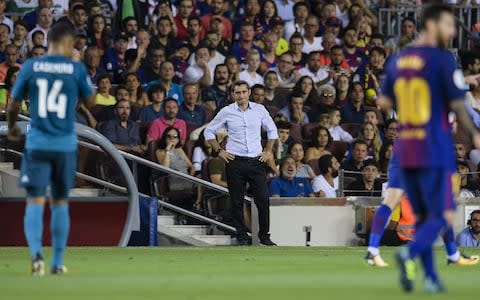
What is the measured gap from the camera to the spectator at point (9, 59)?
71.3ft

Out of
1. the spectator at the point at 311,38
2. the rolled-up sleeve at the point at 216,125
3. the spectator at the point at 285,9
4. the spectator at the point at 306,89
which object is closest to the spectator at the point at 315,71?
the spectator at the point at 311,38

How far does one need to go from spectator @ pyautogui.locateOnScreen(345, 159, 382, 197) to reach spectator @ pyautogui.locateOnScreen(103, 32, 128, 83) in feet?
14.3

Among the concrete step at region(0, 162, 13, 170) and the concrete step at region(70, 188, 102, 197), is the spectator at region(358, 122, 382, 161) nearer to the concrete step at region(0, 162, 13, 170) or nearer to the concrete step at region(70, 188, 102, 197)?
the concrete step at region(70, 188, 102, 197)

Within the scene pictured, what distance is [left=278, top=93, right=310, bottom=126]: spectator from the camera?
73.2 ft

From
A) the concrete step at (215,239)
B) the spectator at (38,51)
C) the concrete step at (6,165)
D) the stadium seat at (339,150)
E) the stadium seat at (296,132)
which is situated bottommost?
the concrete step at (215,239)

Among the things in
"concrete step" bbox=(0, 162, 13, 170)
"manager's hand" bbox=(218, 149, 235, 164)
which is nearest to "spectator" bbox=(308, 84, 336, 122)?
"manager's hand" bbox=(218, 149, 235, 164)

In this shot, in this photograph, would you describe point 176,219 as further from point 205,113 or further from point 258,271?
point 258,271

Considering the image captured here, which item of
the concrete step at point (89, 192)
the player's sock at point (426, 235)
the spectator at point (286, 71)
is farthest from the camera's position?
the spectator at point (286, 71)

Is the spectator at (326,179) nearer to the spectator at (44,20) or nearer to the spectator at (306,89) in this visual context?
the spectator at (306,89)

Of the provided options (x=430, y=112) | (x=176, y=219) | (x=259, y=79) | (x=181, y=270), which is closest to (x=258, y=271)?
(x=181, y=270)

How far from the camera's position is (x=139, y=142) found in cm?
2127

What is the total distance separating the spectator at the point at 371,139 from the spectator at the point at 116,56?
3985 mm

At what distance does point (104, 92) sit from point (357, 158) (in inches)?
155

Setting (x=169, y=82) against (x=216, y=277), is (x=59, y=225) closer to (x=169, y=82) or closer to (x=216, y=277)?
(x=216, y=277)
